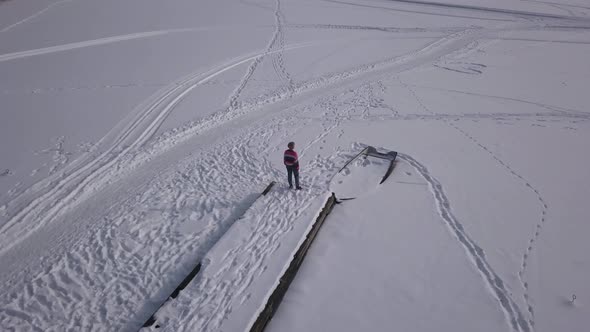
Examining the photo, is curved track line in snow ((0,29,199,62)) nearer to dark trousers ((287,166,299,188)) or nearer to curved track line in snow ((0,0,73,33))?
curved track line in snow ((0,0,73,33))

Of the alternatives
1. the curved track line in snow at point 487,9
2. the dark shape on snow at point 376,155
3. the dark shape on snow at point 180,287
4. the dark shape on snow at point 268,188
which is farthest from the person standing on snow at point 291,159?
the curved track line in snow at point 487,9

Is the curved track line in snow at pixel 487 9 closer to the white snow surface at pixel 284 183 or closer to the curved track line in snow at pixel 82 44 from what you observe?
the white snow surface at pixel 284 183

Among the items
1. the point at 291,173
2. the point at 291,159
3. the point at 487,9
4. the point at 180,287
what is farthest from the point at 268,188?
the point at 487,9

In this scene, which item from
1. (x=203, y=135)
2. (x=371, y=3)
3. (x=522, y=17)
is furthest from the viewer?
(x=371, y=3)

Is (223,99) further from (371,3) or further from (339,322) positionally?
(371,3)

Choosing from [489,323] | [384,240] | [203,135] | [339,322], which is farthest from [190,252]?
[489,323]

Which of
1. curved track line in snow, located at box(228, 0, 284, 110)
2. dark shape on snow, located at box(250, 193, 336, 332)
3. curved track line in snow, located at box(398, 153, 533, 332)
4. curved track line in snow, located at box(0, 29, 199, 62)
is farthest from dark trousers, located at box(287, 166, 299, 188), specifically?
curved track line in snow, located at box(0, 29, 199, 62)
